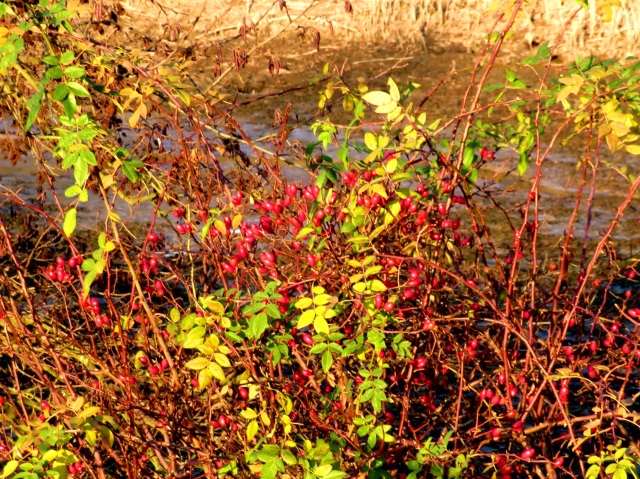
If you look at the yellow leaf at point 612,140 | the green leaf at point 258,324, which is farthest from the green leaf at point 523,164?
the green leaf at point 258,324


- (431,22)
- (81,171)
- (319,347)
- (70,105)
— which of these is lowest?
(431,22)

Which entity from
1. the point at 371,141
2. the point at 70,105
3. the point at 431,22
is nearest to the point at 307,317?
the point at 371,141

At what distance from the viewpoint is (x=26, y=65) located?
4641 millimetres

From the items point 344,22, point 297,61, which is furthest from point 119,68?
point 344,22

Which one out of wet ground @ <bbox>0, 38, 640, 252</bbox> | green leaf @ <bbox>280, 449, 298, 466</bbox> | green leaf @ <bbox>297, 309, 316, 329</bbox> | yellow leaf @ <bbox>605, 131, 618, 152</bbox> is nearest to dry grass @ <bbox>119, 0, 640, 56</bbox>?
wet ground @ <bbox>0, 38, 640, 252</bbox>

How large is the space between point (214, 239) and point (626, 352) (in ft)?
4.38

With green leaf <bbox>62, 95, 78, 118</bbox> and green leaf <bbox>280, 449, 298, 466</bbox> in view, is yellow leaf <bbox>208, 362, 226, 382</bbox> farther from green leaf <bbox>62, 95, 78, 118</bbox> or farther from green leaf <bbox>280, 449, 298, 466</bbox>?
green leaf <bbox>62, 95, 78, 118</bbox>

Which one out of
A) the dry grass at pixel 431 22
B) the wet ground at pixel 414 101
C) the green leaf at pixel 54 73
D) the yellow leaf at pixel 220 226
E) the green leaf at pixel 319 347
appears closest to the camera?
the green leaf at pixel 54 73

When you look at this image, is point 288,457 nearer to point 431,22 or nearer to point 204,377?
point 204,377

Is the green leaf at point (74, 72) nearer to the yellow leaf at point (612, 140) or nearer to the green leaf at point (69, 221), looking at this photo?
the green leaf at point (69, 221)

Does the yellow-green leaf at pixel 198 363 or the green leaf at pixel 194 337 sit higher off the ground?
the green leaf at pixel 194 337

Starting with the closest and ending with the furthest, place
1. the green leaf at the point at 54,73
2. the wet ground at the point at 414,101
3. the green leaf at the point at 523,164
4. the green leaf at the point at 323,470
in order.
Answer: the green leaf at the point at 323,470, the green leaf at the point at 54,73, the green leaf at the point at 523,164, the wet ground at the point at 414,101

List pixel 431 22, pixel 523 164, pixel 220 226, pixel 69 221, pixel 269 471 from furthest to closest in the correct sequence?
pixel 431 22 → pixel 523 164 → pixel 220 226 → pixel 69 221 → pixel 269 471

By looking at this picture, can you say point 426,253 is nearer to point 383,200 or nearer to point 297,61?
point 383,200
